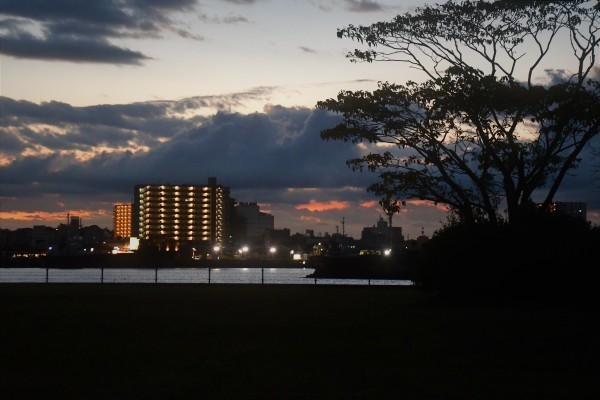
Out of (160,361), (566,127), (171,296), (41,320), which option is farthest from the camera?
(171,296)

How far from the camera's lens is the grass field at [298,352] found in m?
13.1

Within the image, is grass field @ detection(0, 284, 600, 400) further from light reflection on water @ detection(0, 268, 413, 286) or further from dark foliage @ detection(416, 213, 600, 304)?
light reflection on water @ detection(0, 268, 413, 286)

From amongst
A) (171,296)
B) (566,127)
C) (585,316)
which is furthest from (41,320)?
(566,127)

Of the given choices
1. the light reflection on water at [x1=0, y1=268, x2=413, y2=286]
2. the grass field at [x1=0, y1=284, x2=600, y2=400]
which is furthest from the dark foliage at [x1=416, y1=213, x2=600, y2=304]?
the light reflection on water at [x1=0, y1=268, x2=413, y2=286]

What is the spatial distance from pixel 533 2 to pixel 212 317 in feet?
60.0

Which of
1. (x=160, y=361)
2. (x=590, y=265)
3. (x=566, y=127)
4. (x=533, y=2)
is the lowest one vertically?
(x=160, y=361)

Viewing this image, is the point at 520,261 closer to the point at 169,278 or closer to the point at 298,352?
the point at 298,352

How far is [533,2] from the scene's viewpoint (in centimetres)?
3434

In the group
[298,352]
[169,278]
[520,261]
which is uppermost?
[520,261]

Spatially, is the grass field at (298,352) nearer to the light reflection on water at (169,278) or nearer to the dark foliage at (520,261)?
the dark foliage at (520,261)

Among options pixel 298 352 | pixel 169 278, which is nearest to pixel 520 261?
pixel 298 352

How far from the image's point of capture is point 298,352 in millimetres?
17281

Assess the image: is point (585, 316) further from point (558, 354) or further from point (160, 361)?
point (160, 361)

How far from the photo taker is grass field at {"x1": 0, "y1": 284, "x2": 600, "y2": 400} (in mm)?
13148
